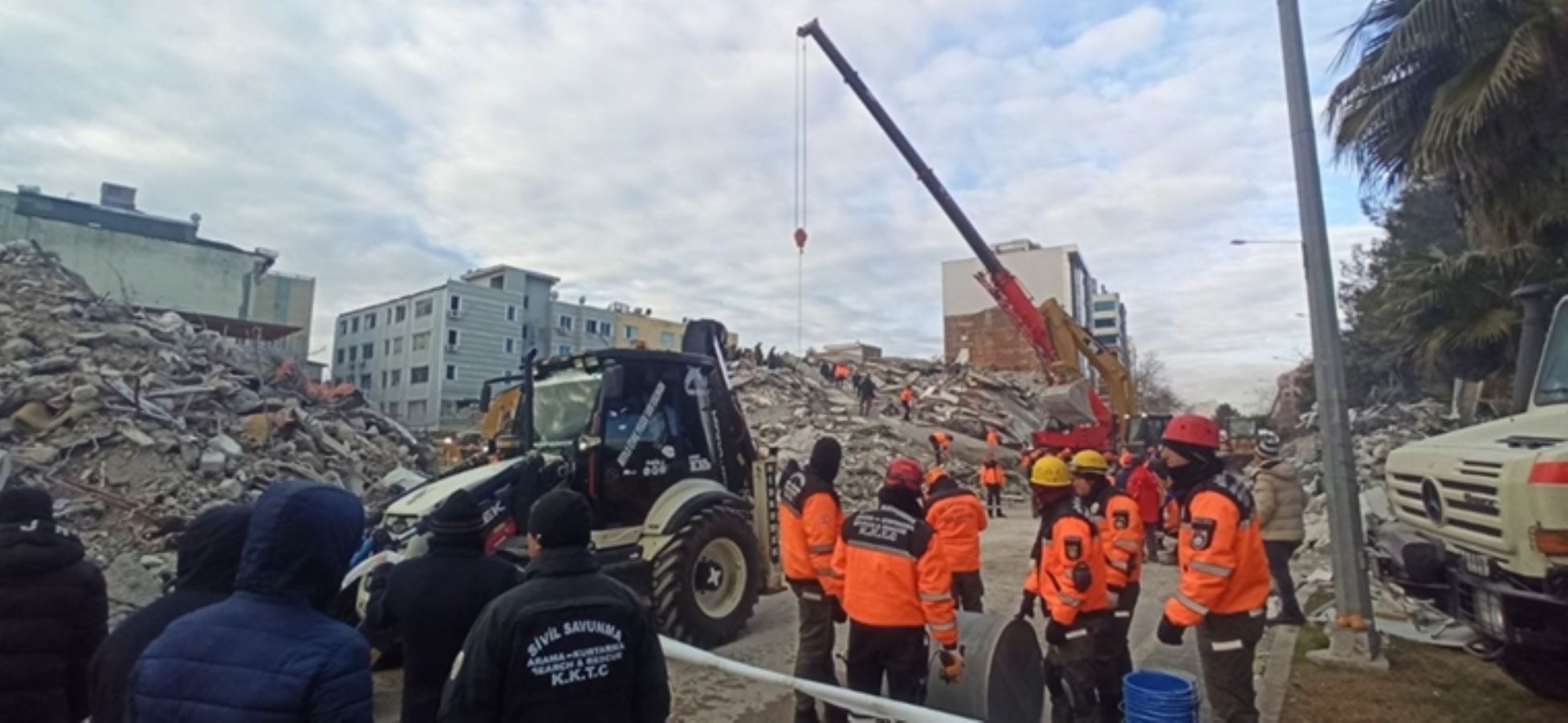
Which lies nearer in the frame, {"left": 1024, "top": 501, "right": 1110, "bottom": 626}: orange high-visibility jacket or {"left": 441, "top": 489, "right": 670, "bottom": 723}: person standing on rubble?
{"left": 441, "top": 489, "right": 670, "bottom": 723}: person standing on rubble

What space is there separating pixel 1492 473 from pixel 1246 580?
1.60 meters

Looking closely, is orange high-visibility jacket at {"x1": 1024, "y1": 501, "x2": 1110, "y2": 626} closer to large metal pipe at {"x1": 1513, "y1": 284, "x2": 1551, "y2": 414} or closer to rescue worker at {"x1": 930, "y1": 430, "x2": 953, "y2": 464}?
large metal pipe at {"x1": 1513, "y1": 284, "x2": 1551, "y2": 414}

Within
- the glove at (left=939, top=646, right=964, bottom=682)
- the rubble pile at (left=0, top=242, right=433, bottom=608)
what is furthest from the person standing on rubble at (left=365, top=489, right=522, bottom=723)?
the rubble pile at (left=0, top=242, right=433, bottom=608)

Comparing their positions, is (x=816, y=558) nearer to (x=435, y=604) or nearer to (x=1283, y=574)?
(x=435, y=604)

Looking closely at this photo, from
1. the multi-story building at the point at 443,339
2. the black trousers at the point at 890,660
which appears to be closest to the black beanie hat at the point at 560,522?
the black trousers at the point at 890,660

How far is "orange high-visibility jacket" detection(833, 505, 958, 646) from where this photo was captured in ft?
13.5

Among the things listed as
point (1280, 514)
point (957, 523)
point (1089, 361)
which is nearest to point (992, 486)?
point (1089, 361)

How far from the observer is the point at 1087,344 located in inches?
766

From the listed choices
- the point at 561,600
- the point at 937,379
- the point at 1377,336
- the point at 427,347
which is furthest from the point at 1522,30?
the point at 427,347

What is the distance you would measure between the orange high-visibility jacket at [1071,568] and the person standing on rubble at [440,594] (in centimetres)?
285

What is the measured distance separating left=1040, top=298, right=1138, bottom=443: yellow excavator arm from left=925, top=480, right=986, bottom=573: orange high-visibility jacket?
13.7 m

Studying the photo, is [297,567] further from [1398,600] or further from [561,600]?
[1398,600]

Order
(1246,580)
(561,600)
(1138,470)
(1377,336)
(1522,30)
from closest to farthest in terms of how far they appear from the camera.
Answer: (561,600) < (1246,580) < (1522,30) < (1138,470) < (1377,336)

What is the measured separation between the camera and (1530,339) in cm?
587
